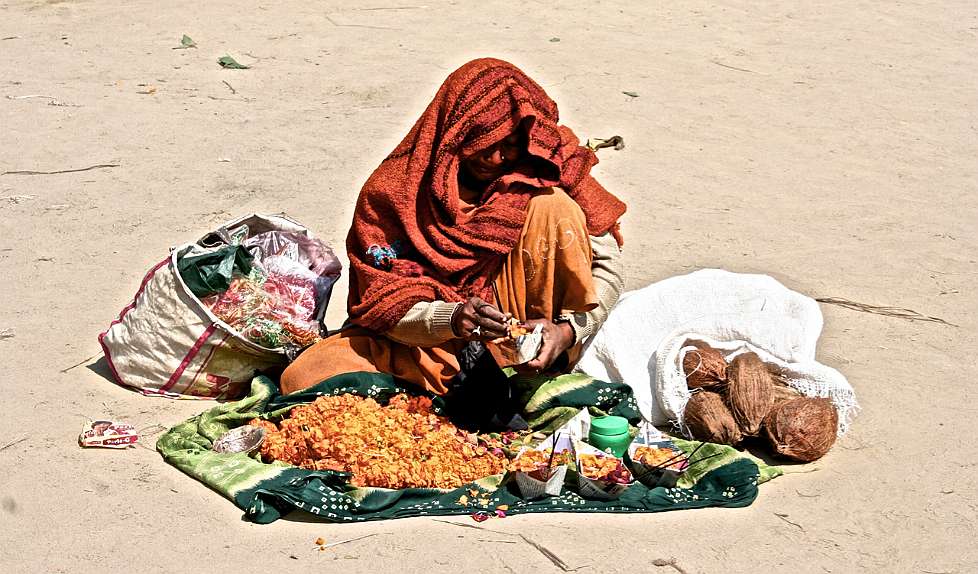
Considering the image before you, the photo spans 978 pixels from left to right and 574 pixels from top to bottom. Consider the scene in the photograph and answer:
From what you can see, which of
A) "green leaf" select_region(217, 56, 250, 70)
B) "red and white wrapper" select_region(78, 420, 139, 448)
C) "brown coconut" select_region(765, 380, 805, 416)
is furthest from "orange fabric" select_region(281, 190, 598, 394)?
"green leaf" select_region(217, 56, 250, 70)

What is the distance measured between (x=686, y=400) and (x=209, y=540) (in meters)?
1.89

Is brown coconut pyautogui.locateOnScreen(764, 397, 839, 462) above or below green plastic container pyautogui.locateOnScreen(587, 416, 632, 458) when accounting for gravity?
above

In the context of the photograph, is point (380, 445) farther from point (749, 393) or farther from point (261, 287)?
point (749, 393)

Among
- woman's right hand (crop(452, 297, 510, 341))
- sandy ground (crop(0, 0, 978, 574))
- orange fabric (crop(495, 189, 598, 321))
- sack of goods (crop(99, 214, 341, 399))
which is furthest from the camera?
sack of goods (crop(99, 214, 341, 399))

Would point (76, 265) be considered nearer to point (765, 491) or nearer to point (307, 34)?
point (765, 491)

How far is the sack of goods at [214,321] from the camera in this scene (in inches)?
174

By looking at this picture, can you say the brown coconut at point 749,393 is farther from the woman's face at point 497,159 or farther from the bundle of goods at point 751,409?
the woman's face at point 497,159

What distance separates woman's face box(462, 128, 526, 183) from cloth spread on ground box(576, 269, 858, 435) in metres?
0.82

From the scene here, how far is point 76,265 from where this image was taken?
18.3 ft

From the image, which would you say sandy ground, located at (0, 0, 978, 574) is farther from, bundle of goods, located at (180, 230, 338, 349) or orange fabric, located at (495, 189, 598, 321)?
orange fabric, located at (495, 189, 598, 321)

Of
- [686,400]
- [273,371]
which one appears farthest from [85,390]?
[686,400]

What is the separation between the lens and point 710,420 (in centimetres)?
424

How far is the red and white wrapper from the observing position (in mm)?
4105

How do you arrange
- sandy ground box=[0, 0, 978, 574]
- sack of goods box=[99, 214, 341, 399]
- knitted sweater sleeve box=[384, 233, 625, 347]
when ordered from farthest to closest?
sack of goods box=[99, 214, 341, 399], knitted sweater sleeve box=[384, 233, 625, 347], sandy ground box=[0, 0, 978, 574]
